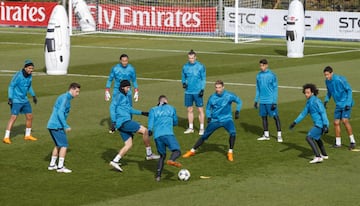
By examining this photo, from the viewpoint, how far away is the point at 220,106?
Result: 2134 cm

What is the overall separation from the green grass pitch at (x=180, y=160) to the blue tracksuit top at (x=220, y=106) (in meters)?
0.93

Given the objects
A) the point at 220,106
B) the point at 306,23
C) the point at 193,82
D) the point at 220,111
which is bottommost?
the point at 220,111

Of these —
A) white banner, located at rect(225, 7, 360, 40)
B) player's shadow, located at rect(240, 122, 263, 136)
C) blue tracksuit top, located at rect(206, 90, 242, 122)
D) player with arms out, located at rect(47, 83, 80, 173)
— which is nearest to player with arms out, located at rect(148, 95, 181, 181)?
player with arms out, located at rect(47, 83, 80, 173)

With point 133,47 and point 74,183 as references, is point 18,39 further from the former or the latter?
point 74,183

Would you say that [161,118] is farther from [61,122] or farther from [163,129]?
[61,122]

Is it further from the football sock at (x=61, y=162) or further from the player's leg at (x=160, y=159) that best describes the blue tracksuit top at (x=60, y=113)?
the player's leg at (x=160, y=159)

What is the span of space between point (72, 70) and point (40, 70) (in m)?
1.35

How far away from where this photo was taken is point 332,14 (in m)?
52.2

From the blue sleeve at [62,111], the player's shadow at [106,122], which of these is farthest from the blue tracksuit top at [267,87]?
the blue sleeve at [62,111]

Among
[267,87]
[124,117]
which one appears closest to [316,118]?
[267,87]

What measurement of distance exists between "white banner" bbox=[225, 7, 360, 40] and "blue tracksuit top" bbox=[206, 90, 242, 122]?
1233 inches

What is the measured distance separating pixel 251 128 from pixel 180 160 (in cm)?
476

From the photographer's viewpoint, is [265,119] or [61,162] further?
[265,119]

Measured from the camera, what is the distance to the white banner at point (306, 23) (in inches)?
2052
